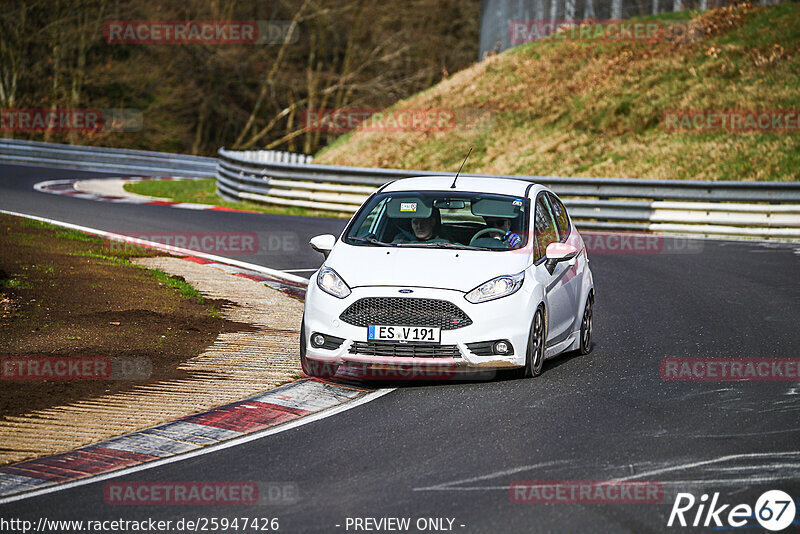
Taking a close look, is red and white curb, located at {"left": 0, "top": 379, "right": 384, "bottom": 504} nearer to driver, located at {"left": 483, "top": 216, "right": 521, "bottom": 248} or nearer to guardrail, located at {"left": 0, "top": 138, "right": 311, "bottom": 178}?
driver, located at {"left": 483, "top": 216, "right": 521, "bottom": 248}

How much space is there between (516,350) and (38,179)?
25.6 metres

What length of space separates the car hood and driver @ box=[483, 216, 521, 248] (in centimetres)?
23

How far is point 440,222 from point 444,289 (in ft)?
4.48

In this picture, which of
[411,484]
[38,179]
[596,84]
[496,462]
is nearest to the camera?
[411,484]

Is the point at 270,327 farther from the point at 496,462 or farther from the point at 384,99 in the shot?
the point at 384,99

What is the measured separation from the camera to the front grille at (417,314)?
28.0 feet

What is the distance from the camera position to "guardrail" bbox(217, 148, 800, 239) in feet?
68.4

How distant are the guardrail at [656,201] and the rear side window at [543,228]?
9532mm

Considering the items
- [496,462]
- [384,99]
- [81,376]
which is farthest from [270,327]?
[384,99]

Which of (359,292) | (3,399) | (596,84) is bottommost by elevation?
(3,399)

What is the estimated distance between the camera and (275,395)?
847 centimetres

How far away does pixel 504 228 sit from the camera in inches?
381

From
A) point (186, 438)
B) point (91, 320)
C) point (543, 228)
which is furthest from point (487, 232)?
point (91, 320)

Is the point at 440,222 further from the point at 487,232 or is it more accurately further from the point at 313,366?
the point at 313,366
